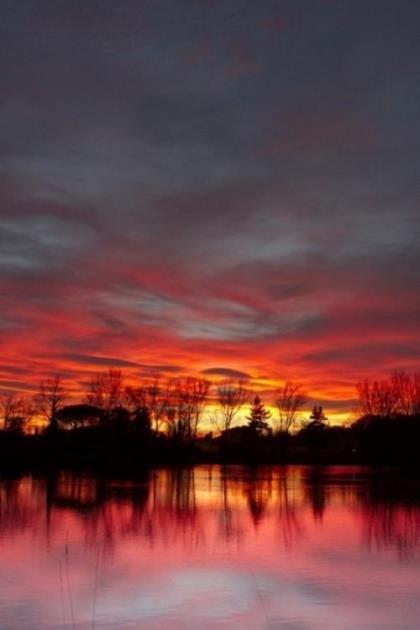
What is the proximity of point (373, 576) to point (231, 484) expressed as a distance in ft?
112

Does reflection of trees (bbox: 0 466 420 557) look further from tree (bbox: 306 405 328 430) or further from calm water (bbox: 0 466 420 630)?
tree (bbox: 306 405 328 430)

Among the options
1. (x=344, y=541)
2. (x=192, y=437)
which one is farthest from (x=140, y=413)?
(x=344, y=541)

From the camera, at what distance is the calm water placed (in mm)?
13156

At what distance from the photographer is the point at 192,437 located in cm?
11500

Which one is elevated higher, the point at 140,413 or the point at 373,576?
the point at 140,413

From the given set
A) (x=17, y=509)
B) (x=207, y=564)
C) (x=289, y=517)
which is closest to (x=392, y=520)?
(x=289, y=517)

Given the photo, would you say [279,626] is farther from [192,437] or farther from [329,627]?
[192,437]

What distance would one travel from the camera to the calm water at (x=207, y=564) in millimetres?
13156

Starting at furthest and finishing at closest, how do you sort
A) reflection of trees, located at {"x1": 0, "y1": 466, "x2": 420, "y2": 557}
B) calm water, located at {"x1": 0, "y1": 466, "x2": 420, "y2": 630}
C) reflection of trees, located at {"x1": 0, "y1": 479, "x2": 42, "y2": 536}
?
reflection of trees, located at {"x1": 0, "y1": 479, "x2": 42, "y2": 536}
reflection of trees, located at {"x1": 0, "y1": 466, "x2": 420, "y2": 557}
calm water, located at {"x1": 0, "y1": 466, "x2": 420, "y2": 630}

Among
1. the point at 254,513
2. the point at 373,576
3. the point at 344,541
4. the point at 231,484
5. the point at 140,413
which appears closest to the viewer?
the point at 373,576

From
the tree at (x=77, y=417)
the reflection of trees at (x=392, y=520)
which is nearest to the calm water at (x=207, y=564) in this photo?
the reflection of trees at (x=392, y=520)

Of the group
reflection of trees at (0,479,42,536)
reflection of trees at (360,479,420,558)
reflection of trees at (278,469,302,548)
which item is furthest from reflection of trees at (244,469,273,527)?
reflection of trees at (0,479,42,536)

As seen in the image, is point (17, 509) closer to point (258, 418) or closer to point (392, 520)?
point (392, 520)

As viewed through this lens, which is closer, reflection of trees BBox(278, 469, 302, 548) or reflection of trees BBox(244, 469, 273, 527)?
reflection of trees BBox(278, 469, 302, 548)
